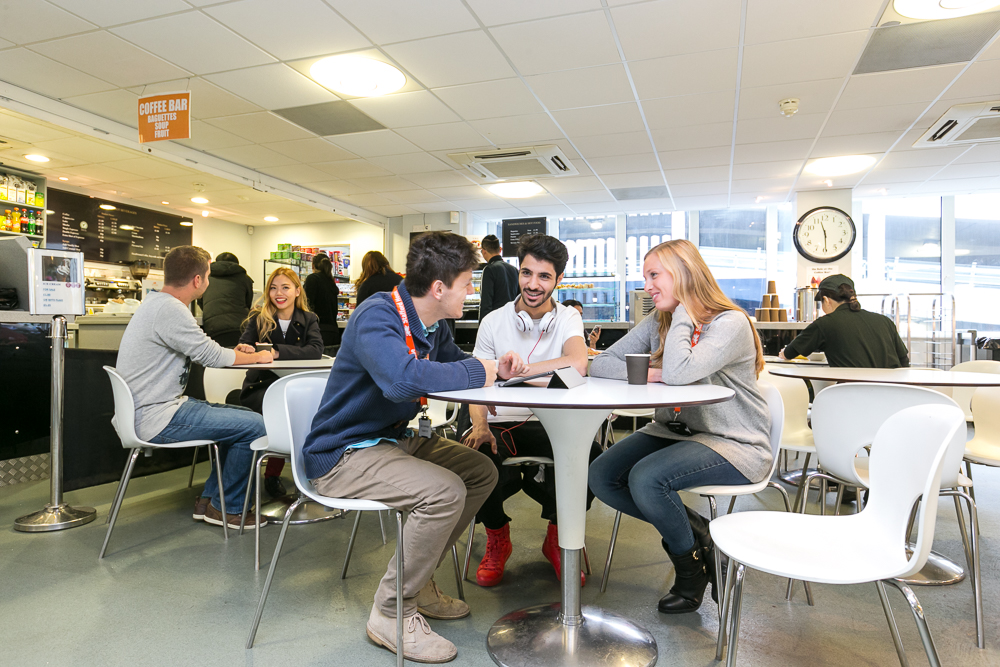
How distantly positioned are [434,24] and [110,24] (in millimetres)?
1863

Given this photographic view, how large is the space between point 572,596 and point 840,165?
242 inches

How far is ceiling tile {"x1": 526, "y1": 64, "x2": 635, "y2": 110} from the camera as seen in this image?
163 inches

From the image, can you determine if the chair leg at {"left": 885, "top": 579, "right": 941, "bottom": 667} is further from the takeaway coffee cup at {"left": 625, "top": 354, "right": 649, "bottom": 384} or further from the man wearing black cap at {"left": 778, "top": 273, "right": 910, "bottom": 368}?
the man wearing black cap at {"left": 778, "top": 273, "right": 910, "bottom": 368}

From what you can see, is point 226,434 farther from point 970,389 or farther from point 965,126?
point 965,126

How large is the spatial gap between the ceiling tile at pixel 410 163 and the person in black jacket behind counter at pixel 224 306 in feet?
6.55

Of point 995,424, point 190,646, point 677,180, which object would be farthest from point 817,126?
point 190,646

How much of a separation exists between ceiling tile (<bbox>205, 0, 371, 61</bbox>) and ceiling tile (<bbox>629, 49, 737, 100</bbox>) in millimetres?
1845

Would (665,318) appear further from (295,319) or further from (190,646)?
(295,319)

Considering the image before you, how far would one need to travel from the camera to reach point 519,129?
5.30 meters

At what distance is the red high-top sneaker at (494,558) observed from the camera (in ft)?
7.57

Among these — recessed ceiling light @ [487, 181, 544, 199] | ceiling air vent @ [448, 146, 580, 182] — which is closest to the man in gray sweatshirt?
ceiling air vent @ [448, 146, 580, 182]

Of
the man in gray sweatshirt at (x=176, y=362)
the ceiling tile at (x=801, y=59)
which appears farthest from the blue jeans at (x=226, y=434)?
the ceiling tile at (x=801, y=59)

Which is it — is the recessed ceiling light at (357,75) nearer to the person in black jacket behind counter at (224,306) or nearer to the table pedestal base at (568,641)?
the person in black jacket behind counter at (224,306)

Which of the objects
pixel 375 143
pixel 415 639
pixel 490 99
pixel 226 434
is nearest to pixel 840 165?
pixel 490 99
